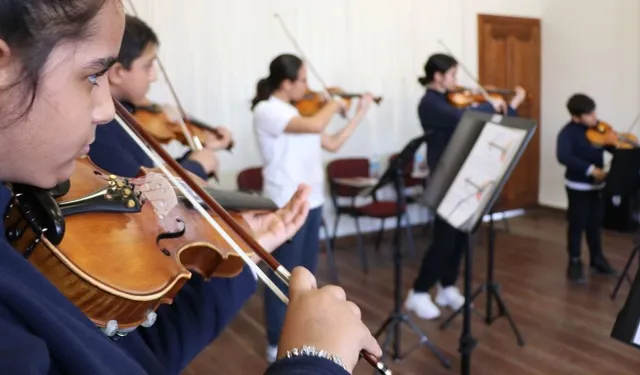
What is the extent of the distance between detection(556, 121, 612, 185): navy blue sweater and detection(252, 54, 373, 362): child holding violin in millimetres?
1984


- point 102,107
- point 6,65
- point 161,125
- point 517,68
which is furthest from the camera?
point 517,68

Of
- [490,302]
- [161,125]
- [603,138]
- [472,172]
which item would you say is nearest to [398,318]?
[490,302]

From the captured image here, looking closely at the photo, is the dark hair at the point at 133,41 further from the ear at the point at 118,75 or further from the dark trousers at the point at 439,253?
the dark trousers at the point at 439,253

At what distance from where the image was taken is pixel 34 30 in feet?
1.68

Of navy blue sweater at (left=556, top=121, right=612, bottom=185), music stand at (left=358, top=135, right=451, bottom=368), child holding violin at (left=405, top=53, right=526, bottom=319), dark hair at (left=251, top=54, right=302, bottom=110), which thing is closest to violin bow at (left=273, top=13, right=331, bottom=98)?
child holding violin at (left=405, top=53, right=526, bottom=319)

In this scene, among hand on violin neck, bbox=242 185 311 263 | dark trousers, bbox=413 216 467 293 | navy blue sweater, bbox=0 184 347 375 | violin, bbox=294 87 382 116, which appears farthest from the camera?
violin, bbox=294 87 382 116

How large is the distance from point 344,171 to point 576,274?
1.87 m

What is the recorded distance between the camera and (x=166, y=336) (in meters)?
0.93

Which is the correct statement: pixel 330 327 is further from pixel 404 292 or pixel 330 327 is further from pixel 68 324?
pixel 404 292

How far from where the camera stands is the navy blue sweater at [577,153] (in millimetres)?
3891

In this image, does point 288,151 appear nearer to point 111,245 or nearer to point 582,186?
point 111,245

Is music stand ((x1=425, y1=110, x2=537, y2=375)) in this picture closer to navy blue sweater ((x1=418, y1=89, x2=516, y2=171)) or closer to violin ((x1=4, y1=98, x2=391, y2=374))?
navy blue sweater ((x1=418, y1=89, x2=516, y2=171))

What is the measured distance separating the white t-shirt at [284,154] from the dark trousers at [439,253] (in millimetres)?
780

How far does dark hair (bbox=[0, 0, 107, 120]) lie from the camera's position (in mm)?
497
